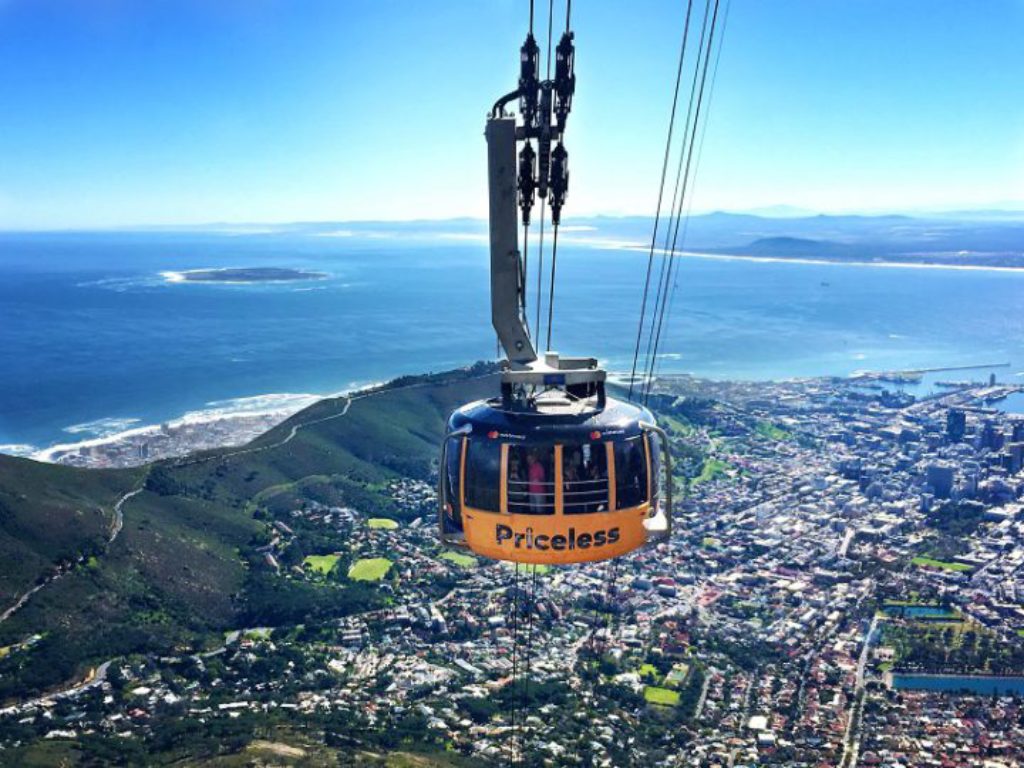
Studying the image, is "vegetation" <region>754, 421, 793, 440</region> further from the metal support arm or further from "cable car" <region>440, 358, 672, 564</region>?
"cable car" <region>440, 358, 672, 564</region>

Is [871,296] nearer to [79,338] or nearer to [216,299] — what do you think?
[216,299]

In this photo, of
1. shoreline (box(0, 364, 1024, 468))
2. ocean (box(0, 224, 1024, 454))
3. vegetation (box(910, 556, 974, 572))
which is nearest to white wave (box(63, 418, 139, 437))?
shoreline (box(0, 364, 1024, 468))

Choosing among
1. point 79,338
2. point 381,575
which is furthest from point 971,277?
point 381,575

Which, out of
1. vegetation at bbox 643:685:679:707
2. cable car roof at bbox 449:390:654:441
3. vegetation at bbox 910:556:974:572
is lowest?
vegetation at bbox 643:685:679:707

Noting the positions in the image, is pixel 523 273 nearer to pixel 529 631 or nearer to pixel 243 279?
pixel 529 631

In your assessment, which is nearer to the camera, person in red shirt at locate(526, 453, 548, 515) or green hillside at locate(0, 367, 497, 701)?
person in red shirt at locate(526, 453, 548, 515)

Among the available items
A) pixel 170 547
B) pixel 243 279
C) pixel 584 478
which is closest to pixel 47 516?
pixel 170 547

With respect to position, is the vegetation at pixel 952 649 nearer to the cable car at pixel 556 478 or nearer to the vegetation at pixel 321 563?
the vegetation at pixel 321 563

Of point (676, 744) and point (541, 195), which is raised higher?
point (541, 195)
